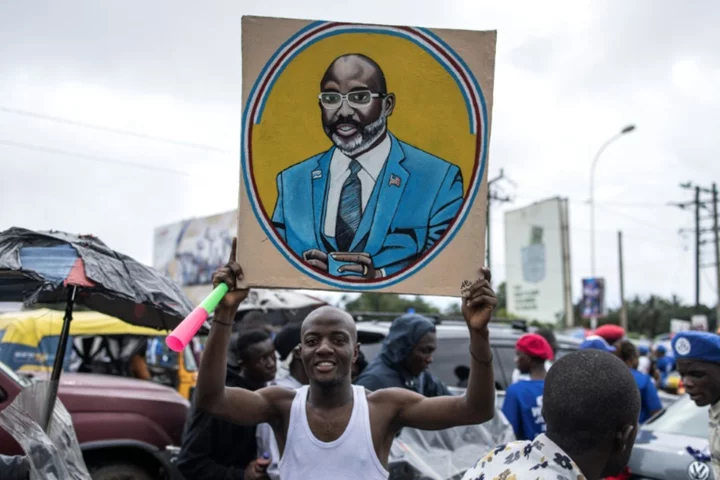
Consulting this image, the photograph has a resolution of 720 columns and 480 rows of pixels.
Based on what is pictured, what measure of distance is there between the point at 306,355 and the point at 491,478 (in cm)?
126

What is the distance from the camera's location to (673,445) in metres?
5.72

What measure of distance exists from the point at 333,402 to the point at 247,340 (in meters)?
1.71

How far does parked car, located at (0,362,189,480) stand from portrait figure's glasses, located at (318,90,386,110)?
4.11m

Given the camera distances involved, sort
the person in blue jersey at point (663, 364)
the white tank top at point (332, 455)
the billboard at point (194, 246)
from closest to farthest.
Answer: the white tank top at point (332, 455)
the person in blue jersey at point (663, 364)
the billboard at point (194, 246)

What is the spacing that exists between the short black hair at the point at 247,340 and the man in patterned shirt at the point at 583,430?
2781 mm

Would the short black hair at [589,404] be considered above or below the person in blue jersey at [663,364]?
above

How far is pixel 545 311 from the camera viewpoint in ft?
109

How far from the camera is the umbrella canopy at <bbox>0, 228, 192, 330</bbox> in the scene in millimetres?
3598

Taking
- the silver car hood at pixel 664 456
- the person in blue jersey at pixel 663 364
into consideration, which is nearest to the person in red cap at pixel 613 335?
the silver car hood at pixel 664 456

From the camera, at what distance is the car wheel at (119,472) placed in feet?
19.6

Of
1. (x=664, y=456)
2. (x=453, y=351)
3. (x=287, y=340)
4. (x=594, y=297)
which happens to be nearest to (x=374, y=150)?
(x=287, y=340)

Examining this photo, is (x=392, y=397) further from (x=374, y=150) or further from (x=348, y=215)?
(x=374, y=150)

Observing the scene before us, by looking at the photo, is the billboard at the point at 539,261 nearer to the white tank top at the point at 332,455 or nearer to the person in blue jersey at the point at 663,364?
the person in blue jersey at the point at 663,364

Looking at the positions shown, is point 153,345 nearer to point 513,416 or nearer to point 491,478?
point 513,416
